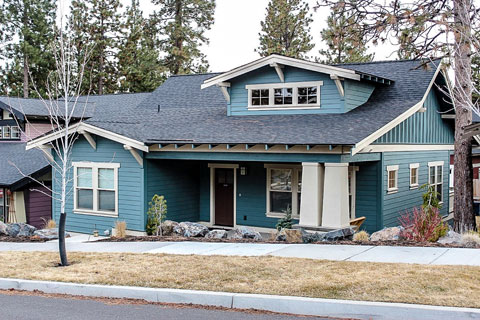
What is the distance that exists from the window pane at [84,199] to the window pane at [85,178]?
20 centimetres

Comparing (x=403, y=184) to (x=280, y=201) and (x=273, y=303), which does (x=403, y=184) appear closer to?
(x=280, y=201)

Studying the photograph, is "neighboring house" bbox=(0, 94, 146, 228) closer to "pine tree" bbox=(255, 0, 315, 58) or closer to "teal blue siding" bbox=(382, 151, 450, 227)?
"teal blue siding" bbox=(382, 151, 450, 227)

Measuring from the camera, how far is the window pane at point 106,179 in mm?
17406

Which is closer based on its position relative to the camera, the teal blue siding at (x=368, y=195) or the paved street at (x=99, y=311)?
the paved street at (x=99, y=311)

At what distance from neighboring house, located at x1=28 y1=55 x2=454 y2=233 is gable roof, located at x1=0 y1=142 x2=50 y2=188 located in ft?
9.10

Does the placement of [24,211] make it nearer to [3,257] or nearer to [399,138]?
[3,257]

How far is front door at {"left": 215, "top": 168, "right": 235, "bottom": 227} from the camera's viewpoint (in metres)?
18.4

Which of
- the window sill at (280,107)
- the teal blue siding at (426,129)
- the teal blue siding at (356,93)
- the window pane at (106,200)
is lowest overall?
the window pane at (106,200)

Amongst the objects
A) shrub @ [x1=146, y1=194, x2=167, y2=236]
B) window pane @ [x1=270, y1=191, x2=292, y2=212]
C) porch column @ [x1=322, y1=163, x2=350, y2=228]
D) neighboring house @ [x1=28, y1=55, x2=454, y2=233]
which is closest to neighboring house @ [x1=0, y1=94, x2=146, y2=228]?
neighboring house @ [x1=28, y1=55, x2=454, y2=233]

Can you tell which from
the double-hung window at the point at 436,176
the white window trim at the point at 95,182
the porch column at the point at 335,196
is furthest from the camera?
the double-hung window at the point at 436,176

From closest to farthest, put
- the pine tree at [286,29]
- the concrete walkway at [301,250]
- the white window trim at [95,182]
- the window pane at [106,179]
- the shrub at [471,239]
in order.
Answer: the concrete walkway at [301,250] → the shrub at [471,239] → the white window trim at [95,182] → the window pane at [106,179] → the pine tree at [286,29]

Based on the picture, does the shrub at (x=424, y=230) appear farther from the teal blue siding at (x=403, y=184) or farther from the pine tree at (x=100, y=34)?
the pine tree at (x=100, y=34)

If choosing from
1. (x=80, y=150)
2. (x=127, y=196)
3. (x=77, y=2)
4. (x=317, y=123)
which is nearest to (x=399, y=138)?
(x=317, y=123)

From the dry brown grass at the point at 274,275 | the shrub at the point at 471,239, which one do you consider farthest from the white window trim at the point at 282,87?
the dry brown grass at the point at 274,275
